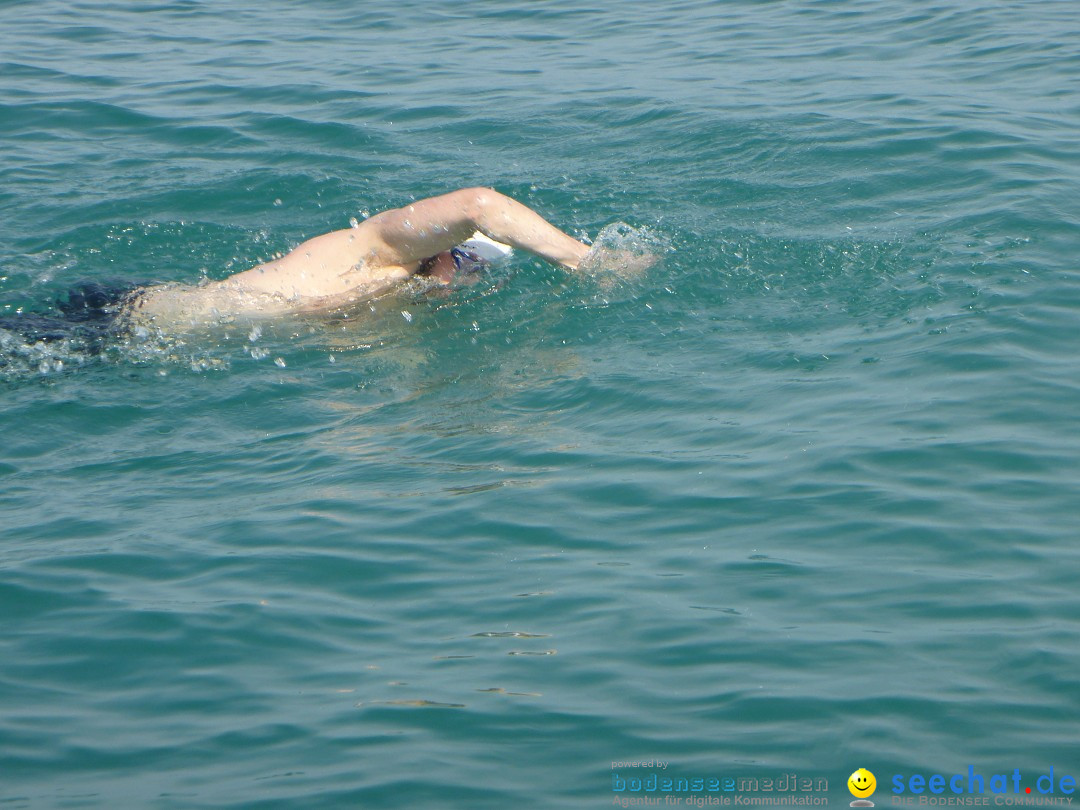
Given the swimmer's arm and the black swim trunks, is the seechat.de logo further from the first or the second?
the black swim trunks

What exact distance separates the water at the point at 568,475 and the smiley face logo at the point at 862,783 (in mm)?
37

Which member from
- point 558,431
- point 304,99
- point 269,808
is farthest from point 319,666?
point 304,99

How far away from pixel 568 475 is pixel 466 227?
217 cm

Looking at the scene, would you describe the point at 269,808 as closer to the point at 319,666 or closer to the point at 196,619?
the point at 319,666

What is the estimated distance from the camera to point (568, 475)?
5609 millimetres

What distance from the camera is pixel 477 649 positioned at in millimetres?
4422

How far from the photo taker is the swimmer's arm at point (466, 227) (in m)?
7.12

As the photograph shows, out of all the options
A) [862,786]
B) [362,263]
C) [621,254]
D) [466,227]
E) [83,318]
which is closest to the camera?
[862,786]

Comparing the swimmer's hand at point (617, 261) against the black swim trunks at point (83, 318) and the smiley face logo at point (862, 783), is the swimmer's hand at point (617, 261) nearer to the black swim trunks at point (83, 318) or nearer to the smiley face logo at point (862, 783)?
the black swim trunks at point (83, 318)

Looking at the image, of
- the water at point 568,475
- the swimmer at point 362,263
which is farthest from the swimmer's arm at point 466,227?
the water at point 568,475

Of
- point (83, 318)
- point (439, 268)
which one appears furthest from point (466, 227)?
point (83, 318)

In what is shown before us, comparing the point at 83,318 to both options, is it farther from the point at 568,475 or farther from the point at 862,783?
the point at 862,783

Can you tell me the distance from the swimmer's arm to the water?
35cm

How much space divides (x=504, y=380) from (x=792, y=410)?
5.24 ft
